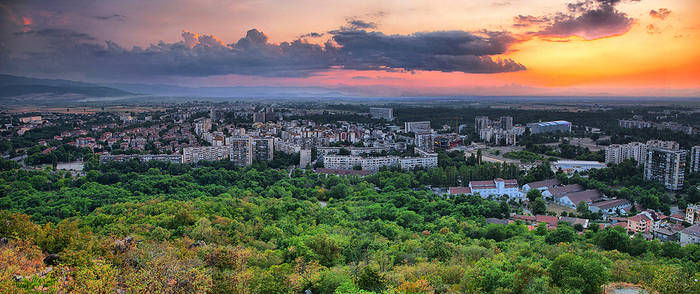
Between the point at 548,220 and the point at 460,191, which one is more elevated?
the point at 460,191

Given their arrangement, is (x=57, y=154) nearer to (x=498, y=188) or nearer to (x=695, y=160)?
(x=498, y=188)

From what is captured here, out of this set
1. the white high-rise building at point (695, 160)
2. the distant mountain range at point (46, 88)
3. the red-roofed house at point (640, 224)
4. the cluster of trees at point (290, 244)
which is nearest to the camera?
the cluster of trees at point (290, 244)

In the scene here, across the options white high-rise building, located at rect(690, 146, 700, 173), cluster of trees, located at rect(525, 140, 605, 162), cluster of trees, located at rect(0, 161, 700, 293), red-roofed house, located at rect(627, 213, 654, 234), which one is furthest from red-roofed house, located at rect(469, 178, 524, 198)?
cluster of trees, located at rect(525, 140, 605, 162)

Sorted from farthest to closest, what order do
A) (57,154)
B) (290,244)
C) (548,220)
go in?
(57,154) → (548,220) → (290,244)

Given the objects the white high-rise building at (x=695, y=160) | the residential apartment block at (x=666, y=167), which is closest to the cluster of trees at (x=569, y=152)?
the white high-rise building at (x=695, y=160)

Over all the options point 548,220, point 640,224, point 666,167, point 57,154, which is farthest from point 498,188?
point 57,154

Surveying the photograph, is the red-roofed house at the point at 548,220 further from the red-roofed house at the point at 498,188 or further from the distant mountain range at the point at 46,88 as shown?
the distant mountain range at the point at 46,88

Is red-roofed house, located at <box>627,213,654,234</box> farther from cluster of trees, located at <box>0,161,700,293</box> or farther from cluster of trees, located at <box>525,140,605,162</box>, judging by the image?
cluster of trees, located at <box>525,140,605,162</box>

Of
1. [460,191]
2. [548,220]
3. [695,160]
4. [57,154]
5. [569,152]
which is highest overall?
[695,160]
